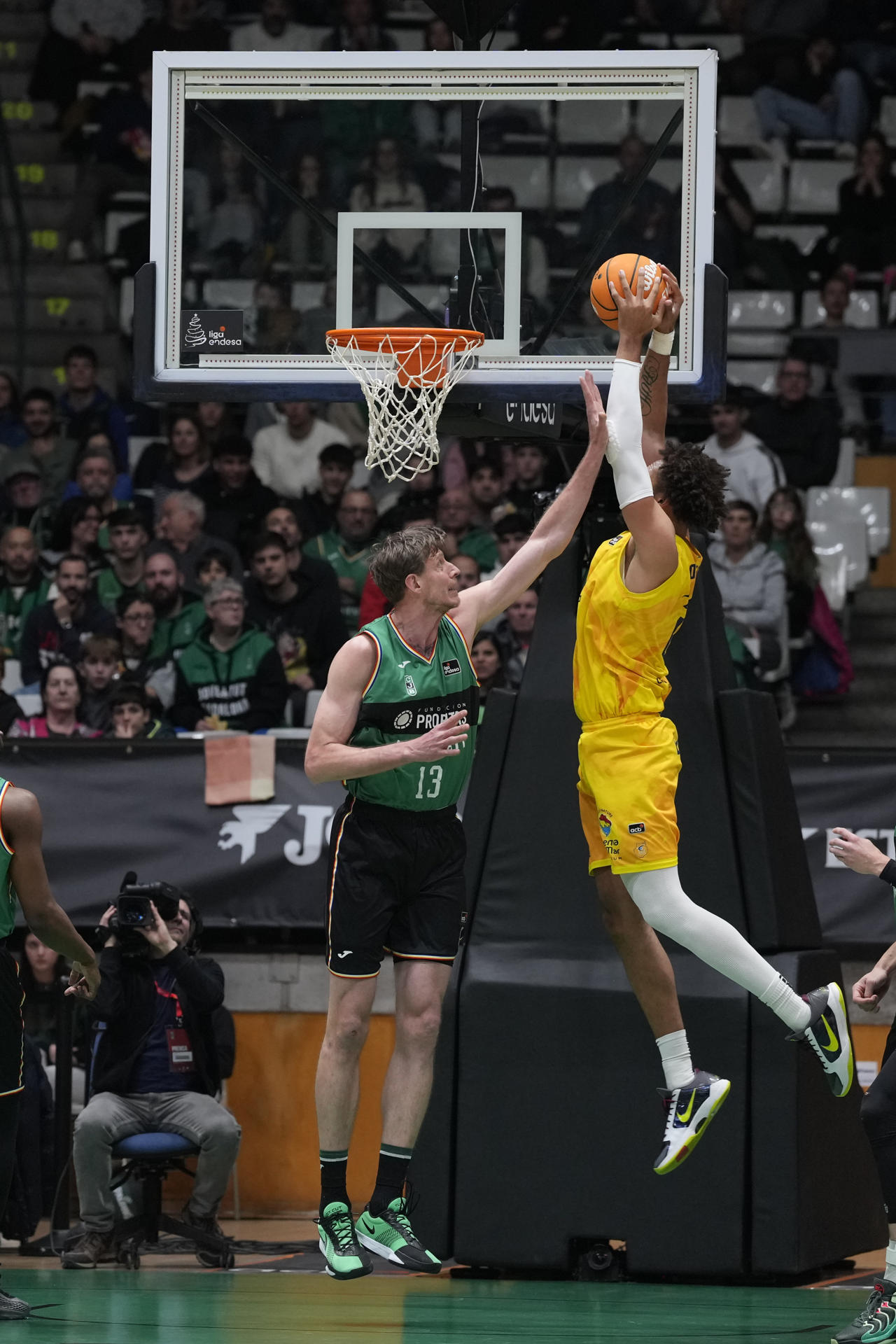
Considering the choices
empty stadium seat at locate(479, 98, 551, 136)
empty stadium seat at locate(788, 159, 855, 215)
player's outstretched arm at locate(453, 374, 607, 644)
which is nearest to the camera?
player's outstretched arm at locate(453, 374, 607, 644)

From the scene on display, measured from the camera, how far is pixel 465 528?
12.5 meters

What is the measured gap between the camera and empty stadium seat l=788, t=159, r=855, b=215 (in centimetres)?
1535

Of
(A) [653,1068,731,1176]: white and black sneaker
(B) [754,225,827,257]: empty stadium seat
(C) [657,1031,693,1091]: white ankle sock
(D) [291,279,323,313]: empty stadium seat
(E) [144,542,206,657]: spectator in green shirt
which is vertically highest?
(B) [754,225,827,257]: empty stadium seat

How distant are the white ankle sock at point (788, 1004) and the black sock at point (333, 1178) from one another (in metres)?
1.50

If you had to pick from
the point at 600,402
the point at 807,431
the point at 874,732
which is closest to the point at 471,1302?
the point at 600,402

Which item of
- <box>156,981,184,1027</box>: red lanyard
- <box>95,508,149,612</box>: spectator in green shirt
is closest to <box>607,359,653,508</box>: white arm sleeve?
<box>156,981,184,1027</box>: red lanyard

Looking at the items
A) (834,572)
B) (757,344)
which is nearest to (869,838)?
(834,572)

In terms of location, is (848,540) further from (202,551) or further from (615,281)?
(615,281)

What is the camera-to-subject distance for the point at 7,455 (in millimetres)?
13742

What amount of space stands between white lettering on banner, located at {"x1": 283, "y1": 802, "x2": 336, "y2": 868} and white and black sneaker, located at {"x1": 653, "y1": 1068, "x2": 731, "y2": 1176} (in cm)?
413

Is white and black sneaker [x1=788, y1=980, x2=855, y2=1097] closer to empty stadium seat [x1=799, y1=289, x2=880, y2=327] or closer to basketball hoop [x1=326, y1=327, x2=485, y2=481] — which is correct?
basketball hoop [x1=326, y1=327, x2=485, y2=481]

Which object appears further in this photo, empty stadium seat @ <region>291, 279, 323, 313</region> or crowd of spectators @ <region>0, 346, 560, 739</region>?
crowd of spectators @ <region>0, 346, 560, 739</region>

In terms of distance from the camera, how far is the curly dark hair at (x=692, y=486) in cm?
663

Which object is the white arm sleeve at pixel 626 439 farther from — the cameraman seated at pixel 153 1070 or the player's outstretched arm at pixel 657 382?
the cameraman seated at pixel 153 1070
